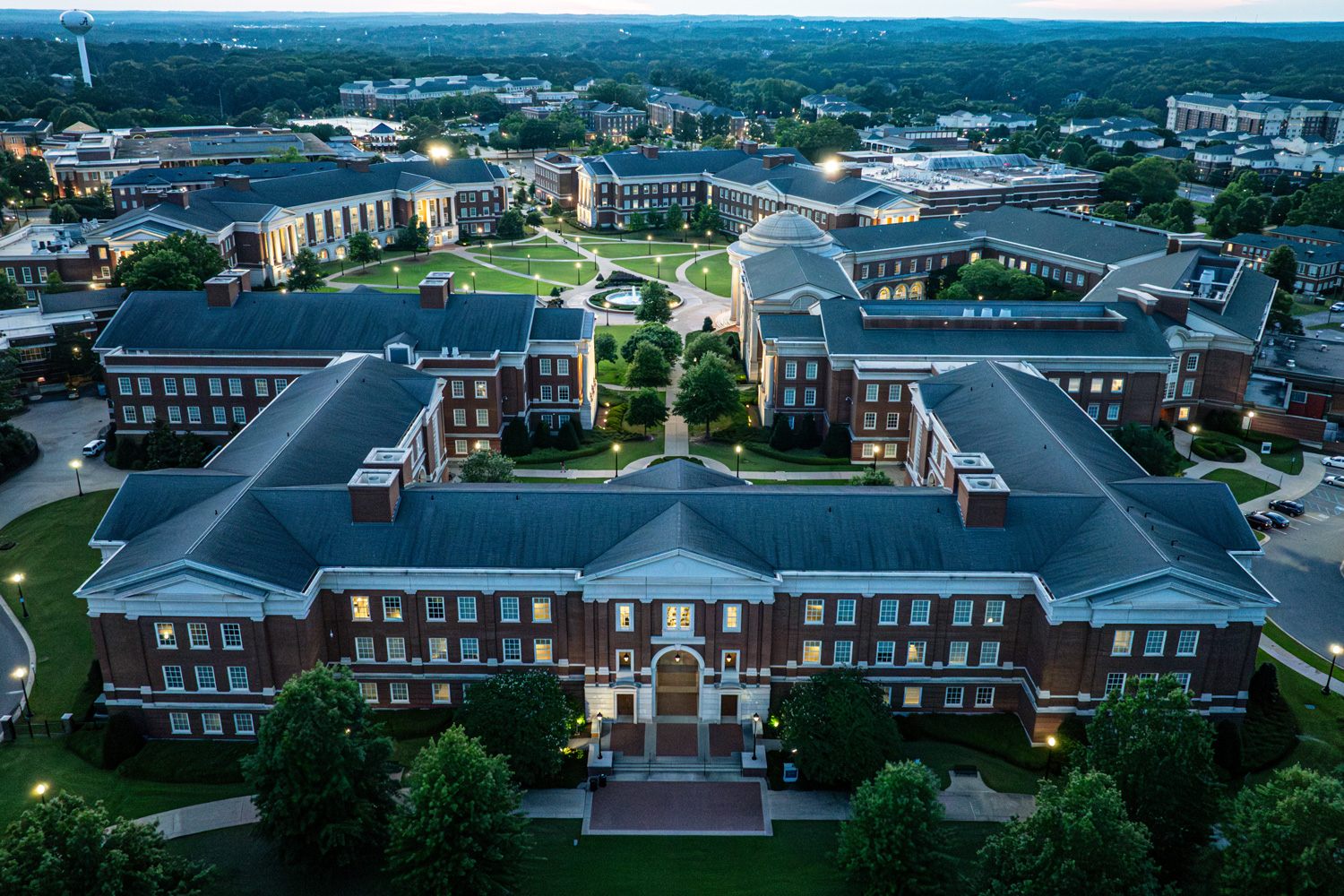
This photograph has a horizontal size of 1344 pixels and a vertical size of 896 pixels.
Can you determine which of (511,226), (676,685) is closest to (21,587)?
(676,685)

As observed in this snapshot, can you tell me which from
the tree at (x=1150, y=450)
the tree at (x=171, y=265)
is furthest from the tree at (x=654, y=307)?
the tree at (x=1150, y=450)

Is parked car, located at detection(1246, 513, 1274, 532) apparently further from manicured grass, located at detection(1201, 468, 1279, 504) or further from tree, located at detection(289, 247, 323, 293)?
tree, located at detection(289, 247, 323, 293)

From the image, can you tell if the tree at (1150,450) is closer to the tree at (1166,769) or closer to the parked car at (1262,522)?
the parked car at (1262,522)

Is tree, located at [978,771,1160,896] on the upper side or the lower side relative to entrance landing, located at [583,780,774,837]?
upper

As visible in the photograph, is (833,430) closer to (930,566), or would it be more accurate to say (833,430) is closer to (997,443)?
(997,443)

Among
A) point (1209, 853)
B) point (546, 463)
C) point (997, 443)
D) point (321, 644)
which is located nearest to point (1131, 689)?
point (1209, 853)

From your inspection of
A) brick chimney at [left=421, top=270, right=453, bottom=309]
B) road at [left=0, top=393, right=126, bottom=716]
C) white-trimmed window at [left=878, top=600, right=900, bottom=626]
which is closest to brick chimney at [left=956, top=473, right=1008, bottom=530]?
white-trimmed window at [left=878, top=600, right=900, bottom=626]
